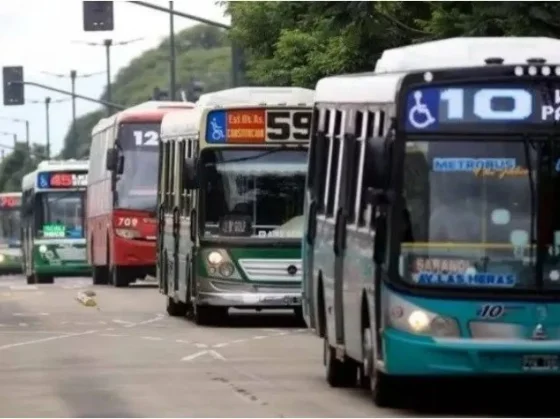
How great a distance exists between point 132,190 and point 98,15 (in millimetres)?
3836

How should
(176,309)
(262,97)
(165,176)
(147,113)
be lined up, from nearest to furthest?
(262,97) → (176,309) → (165,176) → (147,113)

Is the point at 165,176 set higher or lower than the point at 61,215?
higher

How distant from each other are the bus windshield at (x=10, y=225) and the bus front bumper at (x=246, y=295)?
187 ft

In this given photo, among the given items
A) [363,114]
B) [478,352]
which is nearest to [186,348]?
[363,114]

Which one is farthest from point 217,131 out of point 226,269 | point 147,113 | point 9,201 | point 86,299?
point 9,201

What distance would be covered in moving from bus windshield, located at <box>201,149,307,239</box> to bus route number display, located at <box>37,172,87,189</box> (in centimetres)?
2923

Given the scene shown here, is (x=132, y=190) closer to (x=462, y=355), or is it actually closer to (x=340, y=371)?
(x=340, y=371)

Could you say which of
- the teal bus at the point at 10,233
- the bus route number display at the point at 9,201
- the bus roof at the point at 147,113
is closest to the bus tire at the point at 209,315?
the bus roof at the point at 147,113

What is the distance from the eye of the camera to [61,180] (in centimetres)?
5744

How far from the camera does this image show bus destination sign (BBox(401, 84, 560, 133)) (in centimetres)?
1598

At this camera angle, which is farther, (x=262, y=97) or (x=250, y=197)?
(x=262, y=97)

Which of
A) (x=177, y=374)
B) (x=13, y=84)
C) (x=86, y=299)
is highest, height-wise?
(x=13, y=84)

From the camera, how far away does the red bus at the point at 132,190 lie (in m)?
44.3

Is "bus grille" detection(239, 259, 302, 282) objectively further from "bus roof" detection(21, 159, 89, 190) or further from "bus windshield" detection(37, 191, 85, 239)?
"bus windshield" detection(37, 191, 85, 239)
